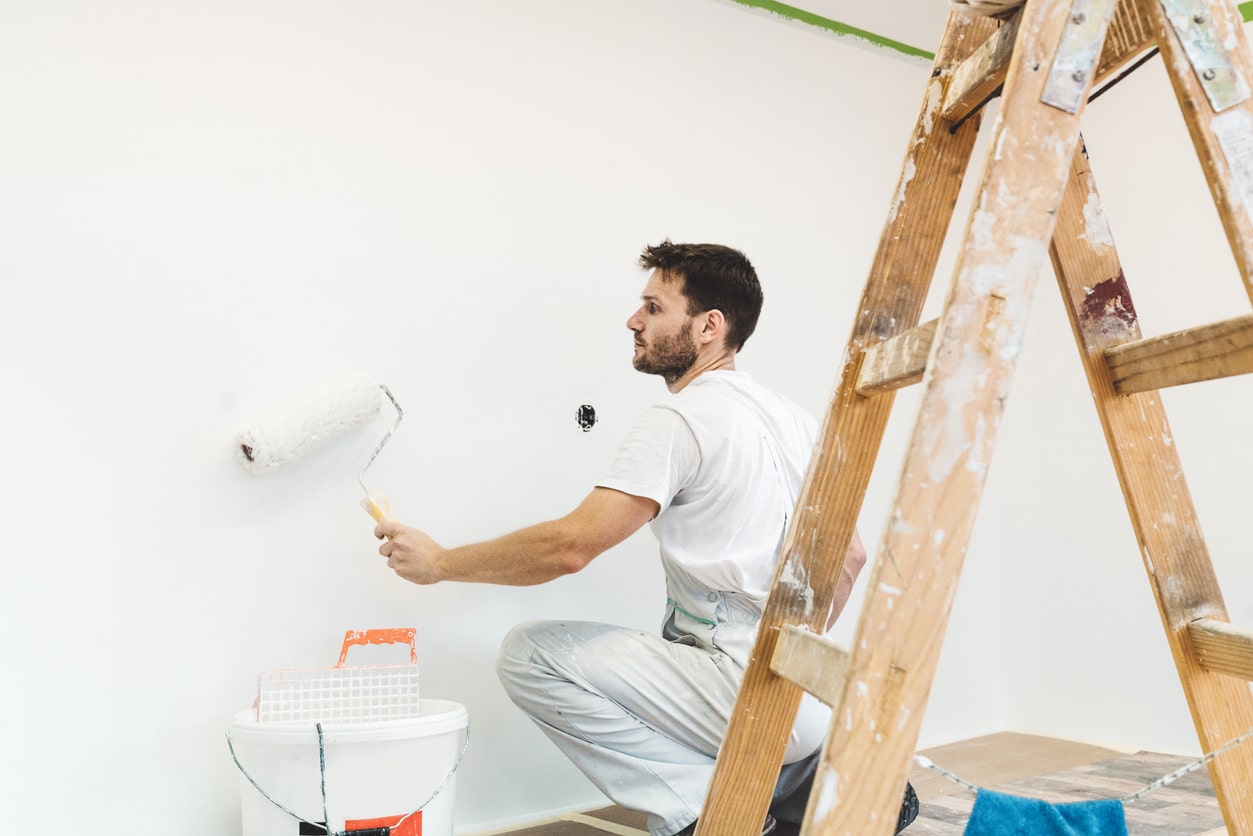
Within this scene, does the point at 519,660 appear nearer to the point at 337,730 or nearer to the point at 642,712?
the point at 642,712

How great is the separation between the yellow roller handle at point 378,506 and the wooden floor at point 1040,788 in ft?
2.27

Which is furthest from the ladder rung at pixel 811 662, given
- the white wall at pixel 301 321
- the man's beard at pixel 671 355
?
the white wall at pixel 301 321

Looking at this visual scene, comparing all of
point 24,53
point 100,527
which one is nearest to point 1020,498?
point 100,527

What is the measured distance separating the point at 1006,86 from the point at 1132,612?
91.3 inches

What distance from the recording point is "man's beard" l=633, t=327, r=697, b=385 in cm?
198

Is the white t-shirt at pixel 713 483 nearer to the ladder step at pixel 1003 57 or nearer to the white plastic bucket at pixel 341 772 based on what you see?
the white plastic bucket at pixel 341 772

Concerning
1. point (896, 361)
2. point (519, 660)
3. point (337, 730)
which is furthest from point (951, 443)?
point (519, 660)

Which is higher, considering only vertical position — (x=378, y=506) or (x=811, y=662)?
(x=378, y=506)

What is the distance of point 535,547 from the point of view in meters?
1.67

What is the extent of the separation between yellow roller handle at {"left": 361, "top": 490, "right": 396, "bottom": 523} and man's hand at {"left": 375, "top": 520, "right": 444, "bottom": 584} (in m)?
0.02

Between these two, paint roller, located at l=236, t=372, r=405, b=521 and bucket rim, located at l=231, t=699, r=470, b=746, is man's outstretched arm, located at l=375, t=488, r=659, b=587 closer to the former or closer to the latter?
paint roller, located at l=236, t=372, r=405, b=521

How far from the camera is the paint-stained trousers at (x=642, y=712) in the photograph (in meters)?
1.67

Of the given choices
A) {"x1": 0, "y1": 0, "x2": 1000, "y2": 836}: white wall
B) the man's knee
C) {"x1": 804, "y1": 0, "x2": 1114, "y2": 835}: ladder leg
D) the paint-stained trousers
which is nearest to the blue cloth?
{"x1": 804, "y1": 0, "x2": 1114, "y2": 835}: ladder leg

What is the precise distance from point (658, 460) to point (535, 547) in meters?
0.25
